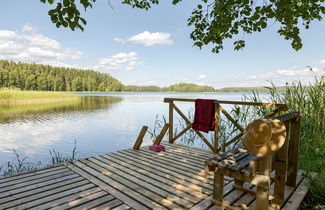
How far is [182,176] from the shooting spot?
114 inches

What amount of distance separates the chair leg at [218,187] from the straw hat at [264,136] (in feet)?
2.18

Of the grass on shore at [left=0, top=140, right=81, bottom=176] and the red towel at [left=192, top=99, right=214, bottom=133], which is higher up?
the red towel at [left=192, top=99, right=214, bottom=133]

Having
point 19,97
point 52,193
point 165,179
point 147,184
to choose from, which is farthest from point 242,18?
point 19,97

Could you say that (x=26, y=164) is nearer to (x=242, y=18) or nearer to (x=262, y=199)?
(x=262, y=199)

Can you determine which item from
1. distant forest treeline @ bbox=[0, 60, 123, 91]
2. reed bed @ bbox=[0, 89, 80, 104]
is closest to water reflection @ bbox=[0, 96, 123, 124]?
reed bed @ bbox=[0, 89, 80, 104]

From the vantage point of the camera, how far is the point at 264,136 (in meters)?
1.25

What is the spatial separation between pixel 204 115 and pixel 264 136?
2866 mm

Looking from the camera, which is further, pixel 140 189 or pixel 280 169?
pixel 140 189

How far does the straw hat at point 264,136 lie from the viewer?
125cm

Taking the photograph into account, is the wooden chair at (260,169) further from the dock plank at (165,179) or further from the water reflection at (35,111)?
the water reflection at (35,111)

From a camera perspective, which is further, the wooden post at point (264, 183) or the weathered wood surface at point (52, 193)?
the weathered wood surface at point (52, 193)

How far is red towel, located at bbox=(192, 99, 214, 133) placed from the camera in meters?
4.04

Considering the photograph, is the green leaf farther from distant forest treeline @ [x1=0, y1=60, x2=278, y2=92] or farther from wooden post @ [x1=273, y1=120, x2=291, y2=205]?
distant forest treeline @ [x1=0, y1=60, x2=278, y2=92]

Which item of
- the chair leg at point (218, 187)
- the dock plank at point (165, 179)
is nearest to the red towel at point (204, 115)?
the dock plank at point (165, 179)
